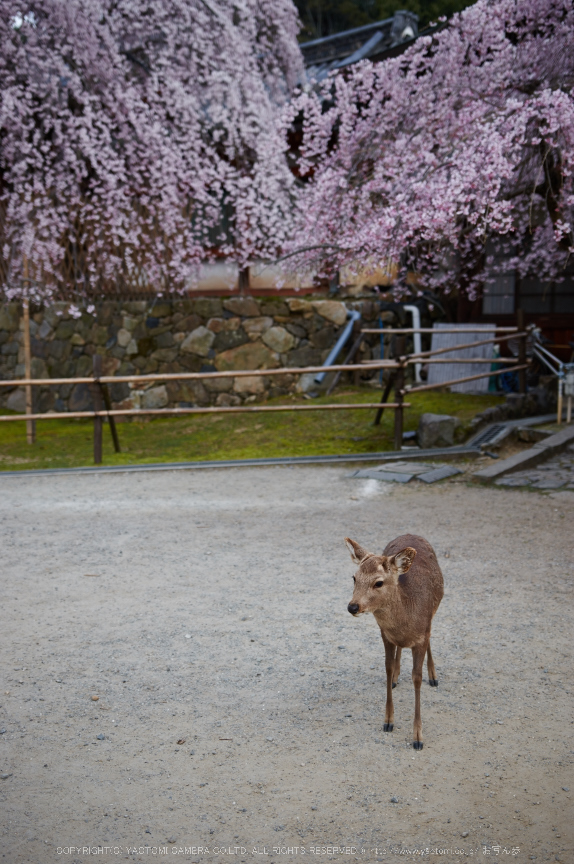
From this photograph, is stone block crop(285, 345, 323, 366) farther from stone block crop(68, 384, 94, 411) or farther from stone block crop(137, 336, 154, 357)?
stone block crop(68, 384, 94, 411)

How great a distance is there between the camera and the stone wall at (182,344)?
540 inches

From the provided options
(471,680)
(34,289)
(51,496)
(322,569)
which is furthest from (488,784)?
(34,289)

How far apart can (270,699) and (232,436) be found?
7781mm

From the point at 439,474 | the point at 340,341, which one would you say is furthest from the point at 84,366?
the point at 439,474

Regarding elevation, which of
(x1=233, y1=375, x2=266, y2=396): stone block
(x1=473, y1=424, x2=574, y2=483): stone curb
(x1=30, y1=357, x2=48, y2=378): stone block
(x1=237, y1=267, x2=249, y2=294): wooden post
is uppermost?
(x1=237, y1=267, x2=249, y2=294): wooden post

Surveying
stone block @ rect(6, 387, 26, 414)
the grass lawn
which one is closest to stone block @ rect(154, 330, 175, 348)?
the grass lawn

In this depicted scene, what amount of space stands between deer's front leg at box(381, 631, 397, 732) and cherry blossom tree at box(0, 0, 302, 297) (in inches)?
414

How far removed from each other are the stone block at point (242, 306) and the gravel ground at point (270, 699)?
7.69 metres

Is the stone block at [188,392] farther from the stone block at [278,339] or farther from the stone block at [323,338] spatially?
the stone block at [323,338]

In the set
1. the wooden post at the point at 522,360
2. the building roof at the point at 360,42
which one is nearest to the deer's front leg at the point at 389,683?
the wooden post at the point at 522,360

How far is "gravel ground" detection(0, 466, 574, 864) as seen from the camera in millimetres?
2760

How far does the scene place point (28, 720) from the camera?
3557mm

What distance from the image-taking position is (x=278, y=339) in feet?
46.4

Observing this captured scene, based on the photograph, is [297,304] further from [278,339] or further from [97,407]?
[97,407]
